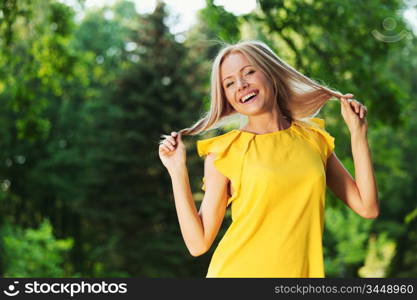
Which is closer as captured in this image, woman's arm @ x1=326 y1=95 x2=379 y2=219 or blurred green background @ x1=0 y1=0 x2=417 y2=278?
woman's arm @ x1=326 y1=95 x2=379 y2=219

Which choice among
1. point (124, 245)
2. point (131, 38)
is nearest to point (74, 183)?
point (124, 245)

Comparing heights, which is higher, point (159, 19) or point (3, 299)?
point (159, 19)

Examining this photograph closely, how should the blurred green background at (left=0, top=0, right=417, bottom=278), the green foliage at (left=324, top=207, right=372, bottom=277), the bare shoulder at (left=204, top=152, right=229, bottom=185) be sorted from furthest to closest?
the green foliage at (left=324, top=207, right=372, bottom=277) < the blurred green background at (left=0, top=0, right=417, bottom=278) < the bare shoulder at (left=204, top=152, right=229, bottom=185)

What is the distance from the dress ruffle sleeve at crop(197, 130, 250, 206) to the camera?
225cm

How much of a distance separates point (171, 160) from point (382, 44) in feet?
23.5

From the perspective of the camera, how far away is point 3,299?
3.03 metres

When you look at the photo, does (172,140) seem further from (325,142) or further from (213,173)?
(325,142)

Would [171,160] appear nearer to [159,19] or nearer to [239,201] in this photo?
[239,201]

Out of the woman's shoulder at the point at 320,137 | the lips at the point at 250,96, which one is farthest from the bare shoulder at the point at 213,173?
the woman's shoulder at the point at 320,137

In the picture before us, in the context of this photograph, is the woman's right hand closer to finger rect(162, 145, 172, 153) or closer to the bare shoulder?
finger rect(162, 145, 172, 153)

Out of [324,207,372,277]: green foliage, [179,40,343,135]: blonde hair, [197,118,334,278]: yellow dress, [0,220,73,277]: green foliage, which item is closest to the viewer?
[197,118,334,278]: yellow dress

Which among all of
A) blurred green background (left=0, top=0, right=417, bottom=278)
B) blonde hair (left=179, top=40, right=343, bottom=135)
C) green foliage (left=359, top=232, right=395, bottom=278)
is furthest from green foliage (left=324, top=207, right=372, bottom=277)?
blonde hair (left=179, top=40, right=343, bottom=135)

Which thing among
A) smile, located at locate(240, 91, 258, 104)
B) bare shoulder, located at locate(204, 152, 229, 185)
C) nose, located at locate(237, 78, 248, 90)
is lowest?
bare shoulder, located at locate(204, 152, 229, 185)

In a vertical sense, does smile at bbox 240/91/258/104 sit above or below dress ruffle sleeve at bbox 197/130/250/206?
above
